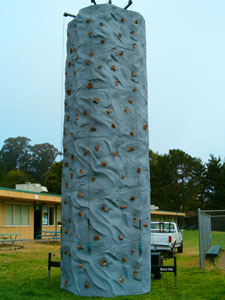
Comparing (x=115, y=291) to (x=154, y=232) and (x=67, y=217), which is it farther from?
(x=154, y=232)

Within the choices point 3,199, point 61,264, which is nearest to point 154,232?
point 61,264

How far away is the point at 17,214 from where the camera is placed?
2683 centimetres

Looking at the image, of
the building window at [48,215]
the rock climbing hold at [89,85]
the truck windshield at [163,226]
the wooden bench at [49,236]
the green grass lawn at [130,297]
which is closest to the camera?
the green grass lawn at [130,297]

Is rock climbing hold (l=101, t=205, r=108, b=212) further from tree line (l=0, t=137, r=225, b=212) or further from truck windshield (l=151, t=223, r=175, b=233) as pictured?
tree line (l=0, t=137, r=225, b=212)

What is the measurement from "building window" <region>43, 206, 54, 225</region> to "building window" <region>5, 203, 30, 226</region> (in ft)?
8.74

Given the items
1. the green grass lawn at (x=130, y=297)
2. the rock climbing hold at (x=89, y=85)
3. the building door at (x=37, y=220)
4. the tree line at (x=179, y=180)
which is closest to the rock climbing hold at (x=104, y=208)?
the green grass lawn at (x=130, y=297)

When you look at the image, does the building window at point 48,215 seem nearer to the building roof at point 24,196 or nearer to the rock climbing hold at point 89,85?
the building roof at point 24,196

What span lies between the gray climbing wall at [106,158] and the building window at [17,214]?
1727cm

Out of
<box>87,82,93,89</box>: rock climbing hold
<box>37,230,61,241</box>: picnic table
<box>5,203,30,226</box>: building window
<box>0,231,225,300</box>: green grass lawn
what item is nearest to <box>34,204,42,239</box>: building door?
<box>37,230,61,241</box>: picnic table

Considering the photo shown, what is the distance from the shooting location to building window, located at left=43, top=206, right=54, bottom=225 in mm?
30736

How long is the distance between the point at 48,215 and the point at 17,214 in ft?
15.4

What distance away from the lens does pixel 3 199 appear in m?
25.2

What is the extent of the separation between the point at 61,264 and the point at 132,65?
17.4 feet

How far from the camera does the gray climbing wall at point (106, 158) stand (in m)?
8.76
